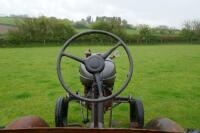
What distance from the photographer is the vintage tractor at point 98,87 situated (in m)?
3.41

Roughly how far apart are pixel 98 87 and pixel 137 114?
64.8 inches

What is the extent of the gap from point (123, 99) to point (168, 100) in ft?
13.9

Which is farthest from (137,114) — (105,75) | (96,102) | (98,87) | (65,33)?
(65,33)

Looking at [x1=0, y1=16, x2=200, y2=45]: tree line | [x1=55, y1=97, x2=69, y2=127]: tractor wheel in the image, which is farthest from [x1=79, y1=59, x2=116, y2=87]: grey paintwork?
[x1=0, y1=16, x2=200, y2=45]: tree line

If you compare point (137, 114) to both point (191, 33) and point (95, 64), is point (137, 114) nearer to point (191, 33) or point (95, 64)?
point (95, 64)

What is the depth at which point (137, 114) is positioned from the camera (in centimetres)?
493

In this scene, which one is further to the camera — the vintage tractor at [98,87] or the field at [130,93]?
the field at [130,93]

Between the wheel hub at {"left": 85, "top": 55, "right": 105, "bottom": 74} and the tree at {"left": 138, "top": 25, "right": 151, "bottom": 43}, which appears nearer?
the wheel hub at {"left": 85, "top": 55, "right": 105, "bottom": 74}

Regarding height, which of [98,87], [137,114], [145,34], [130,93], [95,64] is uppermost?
[95,64]

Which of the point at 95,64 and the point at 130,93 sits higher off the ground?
the point at 95,64

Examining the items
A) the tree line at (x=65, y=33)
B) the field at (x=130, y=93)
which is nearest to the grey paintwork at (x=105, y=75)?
the field at (x=130, y=93)

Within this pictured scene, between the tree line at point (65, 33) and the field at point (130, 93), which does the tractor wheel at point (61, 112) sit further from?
the tree line at point (65, 33)

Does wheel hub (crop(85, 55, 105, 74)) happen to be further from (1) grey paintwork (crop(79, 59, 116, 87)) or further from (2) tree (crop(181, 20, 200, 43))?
(2) tree (crop(181, 20, 200, 43))

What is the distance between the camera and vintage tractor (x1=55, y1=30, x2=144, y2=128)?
11.2 feet
